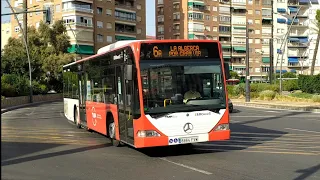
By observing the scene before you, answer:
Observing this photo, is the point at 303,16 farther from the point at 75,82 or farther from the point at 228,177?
the point at 228,177

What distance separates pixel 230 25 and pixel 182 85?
311 ft

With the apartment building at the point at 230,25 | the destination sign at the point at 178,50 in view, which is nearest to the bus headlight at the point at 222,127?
the destination sign at the point at 178,50

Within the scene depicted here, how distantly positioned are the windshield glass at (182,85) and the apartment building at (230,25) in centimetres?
8652

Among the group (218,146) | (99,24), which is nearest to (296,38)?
(99,24)

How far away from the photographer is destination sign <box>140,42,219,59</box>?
31.5 ft

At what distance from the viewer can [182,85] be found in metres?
9.62

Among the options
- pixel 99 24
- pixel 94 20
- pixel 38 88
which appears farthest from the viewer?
pixel 99 24

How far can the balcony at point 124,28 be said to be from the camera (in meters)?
82.6

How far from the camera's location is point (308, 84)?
4359cm

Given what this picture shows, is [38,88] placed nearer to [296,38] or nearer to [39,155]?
[39,155]

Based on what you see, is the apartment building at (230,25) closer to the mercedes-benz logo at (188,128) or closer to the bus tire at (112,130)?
the bus tire at (112,130)

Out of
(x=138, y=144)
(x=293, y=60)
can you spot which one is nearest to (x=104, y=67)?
(x=138, y=144)

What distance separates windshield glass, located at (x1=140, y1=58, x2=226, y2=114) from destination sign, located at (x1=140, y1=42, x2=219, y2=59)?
129 mm

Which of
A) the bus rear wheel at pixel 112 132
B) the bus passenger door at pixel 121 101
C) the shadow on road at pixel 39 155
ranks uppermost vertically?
the bus passenger door at pixel 121 101
